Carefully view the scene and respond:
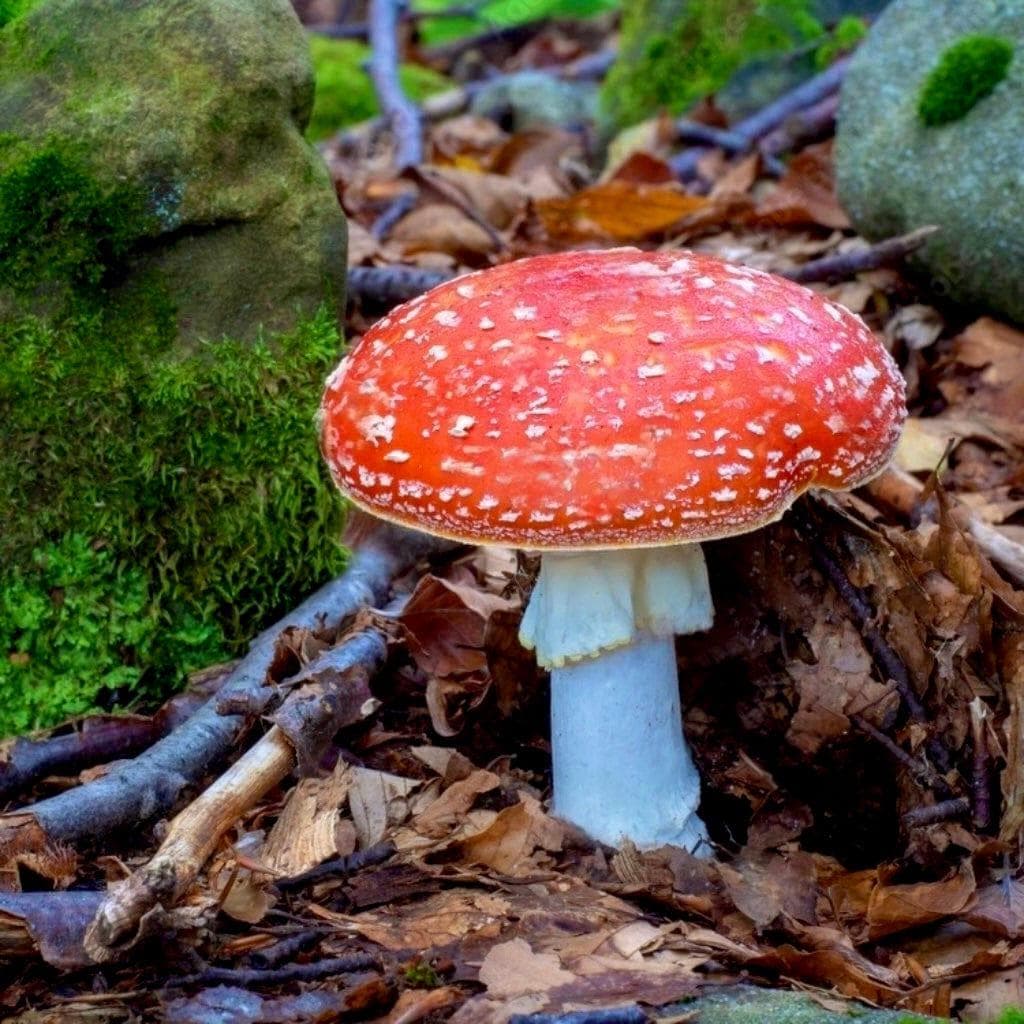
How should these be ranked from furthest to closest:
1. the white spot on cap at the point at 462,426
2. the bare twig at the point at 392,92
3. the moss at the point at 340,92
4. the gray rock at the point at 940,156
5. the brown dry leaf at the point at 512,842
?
1. the moss at the point at 340,92
2. the bare twig at the point at 392,92
3. the gray rock at the point at 940,156
4. the brown dry leaf at the point at 512,842
5. the white spot on cap at the point at 462,426

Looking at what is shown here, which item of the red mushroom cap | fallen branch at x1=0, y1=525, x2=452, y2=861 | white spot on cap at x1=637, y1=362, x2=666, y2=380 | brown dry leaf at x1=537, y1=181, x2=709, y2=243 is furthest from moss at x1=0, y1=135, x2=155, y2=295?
brown dry leaf at x1=537, y1=181, x2=709, y2=243

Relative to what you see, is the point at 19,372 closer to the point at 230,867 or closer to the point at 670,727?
the point at 230,867

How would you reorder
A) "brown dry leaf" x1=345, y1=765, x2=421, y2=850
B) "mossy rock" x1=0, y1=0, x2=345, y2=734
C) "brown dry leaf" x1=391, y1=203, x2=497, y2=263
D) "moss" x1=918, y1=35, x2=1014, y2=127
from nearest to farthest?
"brown dry leaf" x1=345, y1=765, x2=421, y2=850 < "mossy rock" x1=0, y1=0, x2=345, y2=734 < "moss" x1=918, y1=35, x2=1014, y2=127 < "brown dry leaf" x1=391, y1=203, x2=497, y2=263

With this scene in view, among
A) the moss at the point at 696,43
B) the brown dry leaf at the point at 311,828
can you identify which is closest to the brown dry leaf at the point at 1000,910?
the brown dry leaf at the point at 311,828

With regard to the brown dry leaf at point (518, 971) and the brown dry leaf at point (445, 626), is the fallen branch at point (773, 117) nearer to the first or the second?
the brown dry leaf at point (445, 626)

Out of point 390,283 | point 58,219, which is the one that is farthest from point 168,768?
point 390,283

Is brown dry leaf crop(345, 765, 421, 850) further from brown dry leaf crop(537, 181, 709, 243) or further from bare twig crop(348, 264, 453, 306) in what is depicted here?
brown dry leaf crop(537, 181, 709, 243)

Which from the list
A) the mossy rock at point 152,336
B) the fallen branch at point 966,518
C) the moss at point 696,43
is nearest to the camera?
the mossy rock at point 152,336
